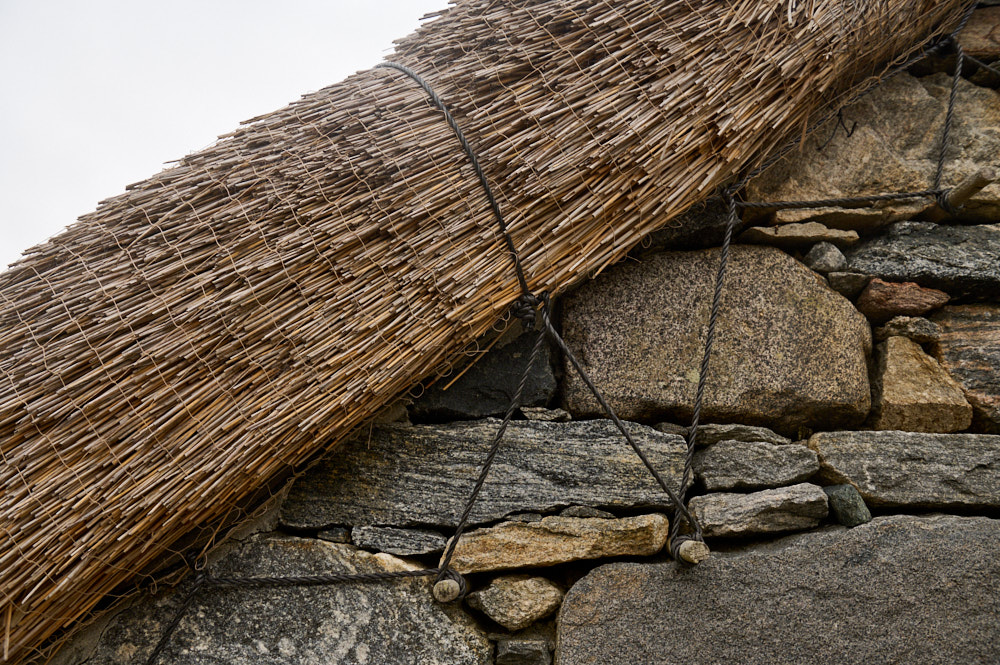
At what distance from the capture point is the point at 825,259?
1856mm

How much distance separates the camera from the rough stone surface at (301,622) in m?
1.39

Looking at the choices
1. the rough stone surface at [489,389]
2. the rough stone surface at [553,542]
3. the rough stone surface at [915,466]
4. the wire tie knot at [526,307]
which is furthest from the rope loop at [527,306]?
the rough stone surface at [915,466]

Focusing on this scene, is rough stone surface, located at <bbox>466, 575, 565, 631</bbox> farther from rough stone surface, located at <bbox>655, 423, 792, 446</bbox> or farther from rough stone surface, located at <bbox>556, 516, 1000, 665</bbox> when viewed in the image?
rough stone surface, located at <bbox>655, 423, 792, 446</bbox>

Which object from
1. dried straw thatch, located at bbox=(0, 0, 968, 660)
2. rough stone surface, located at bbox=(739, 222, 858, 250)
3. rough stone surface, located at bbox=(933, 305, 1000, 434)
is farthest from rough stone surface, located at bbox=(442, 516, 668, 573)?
rough stone surface, located at bbox=(933, 305, 1000, 434)

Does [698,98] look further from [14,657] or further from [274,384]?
[14,657]

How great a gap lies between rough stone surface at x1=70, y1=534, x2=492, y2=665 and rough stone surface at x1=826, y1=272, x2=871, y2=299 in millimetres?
1362

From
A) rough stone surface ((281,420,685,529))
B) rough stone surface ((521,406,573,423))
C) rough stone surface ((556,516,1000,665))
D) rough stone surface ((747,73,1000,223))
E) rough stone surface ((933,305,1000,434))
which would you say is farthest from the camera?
rough stone surface ((747,73,1000,223))

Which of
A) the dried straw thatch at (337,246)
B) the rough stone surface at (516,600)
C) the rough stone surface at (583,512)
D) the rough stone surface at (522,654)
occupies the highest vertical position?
the dried straw thatch at (337,246)

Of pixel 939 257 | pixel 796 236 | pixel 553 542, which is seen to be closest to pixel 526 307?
pixel 553 542

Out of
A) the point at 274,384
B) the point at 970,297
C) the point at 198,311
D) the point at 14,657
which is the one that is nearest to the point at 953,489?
the point at 970,297

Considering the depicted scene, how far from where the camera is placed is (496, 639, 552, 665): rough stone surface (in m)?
1.46

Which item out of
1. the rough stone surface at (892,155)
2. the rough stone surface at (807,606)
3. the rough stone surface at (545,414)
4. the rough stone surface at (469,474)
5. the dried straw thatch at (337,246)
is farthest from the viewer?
the rough stone surface at (892,155)

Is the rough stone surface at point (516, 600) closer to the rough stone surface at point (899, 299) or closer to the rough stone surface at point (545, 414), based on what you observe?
the rough stone surface at point (545, 414)

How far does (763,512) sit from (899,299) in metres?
0.77
